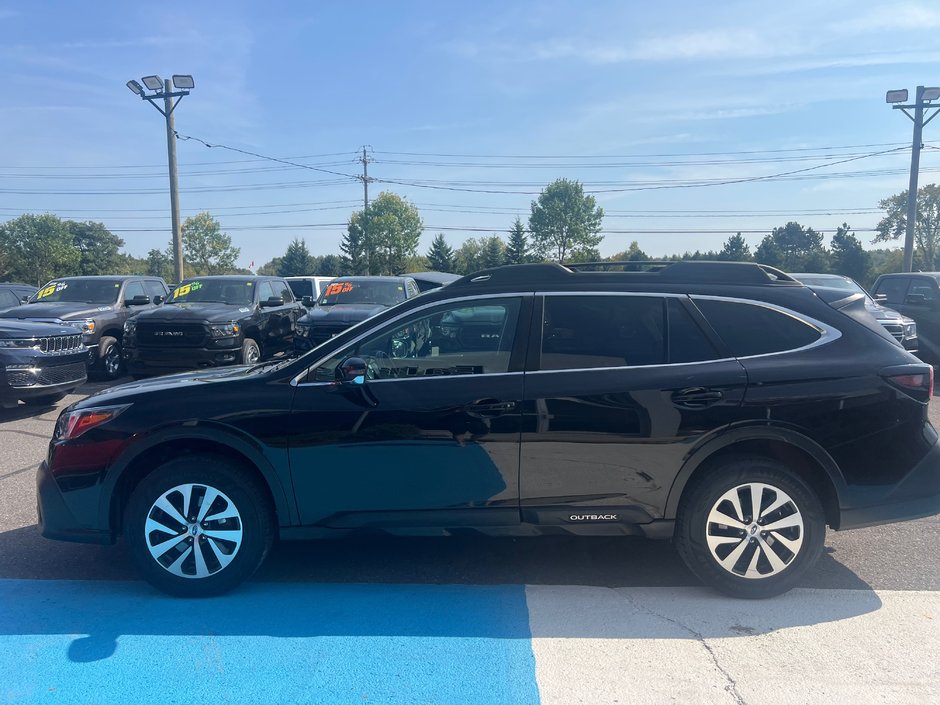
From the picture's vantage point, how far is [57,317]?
11.3 meters

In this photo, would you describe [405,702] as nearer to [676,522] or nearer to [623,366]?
[676,522]

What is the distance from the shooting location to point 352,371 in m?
A: 3.96

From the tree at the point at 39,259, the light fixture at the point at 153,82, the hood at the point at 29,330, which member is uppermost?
the light fixture at the point at 153,82

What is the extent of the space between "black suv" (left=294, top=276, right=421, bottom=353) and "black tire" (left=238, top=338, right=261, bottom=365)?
0.67m

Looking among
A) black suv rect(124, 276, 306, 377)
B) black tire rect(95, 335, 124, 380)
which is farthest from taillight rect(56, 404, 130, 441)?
black tire rect(95, 335, 124, 380)

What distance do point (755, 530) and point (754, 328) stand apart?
112 centimetres

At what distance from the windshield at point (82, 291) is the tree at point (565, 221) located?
7177 cm

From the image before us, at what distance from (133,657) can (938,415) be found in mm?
9392

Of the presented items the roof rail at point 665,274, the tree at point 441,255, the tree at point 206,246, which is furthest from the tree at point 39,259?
the roof rail at point 665,274

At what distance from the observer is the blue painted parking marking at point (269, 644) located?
3.17 m

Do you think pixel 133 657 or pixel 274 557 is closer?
pixel 133 657

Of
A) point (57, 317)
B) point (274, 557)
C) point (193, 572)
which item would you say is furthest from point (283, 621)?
point (57, 317)

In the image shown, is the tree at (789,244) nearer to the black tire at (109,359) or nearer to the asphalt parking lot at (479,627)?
the black tire at (109,359)

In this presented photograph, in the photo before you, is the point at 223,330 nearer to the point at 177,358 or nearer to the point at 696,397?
the point at 177,358
